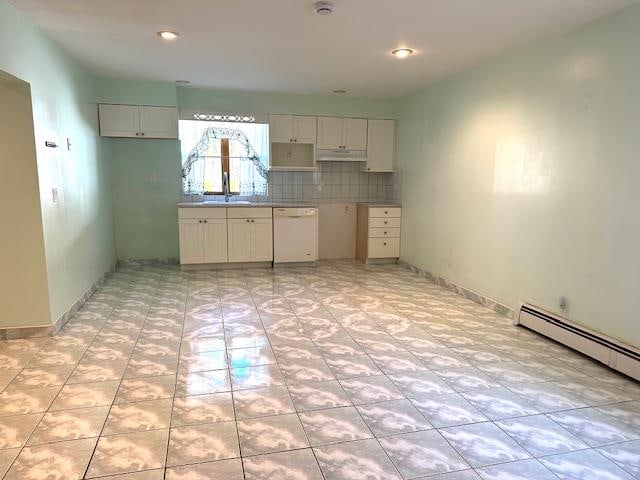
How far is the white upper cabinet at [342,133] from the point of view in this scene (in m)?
5.88

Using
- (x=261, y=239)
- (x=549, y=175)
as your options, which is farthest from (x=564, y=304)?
(x=261, y=239)

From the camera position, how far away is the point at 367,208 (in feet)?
19.3

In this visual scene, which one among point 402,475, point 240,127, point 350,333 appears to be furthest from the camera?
point 240,127

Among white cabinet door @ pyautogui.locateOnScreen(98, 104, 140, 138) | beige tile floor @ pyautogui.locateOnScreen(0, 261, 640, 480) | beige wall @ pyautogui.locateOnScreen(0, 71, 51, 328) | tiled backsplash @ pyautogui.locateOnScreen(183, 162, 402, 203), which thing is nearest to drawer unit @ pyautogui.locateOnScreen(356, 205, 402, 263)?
tiled backsplash @ pyautogui.locateOnScreen(183, 162, 402, 203)

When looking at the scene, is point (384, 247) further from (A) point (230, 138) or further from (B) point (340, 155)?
(A) point (230, 138)

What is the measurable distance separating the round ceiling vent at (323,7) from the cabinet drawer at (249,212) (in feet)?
9.91

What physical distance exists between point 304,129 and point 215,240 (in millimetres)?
1957

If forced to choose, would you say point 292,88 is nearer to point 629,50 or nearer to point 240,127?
point 240,127

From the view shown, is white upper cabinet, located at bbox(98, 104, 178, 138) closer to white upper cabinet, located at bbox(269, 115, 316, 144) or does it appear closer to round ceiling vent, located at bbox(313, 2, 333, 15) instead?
white upper cabinet, located at bbox(269, 115, 316, 144)

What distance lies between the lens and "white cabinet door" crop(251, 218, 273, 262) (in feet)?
18.0

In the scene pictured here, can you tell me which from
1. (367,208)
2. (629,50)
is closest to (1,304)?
(367,208)

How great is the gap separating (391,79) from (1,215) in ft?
12.9

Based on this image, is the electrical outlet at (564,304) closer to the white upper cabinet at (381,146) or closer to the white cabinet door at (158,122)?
the white upper cabinet at (381,146)

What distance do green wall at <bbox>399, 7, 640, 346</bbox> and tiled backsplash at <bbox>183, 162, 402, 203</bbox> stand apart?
1478 mm
